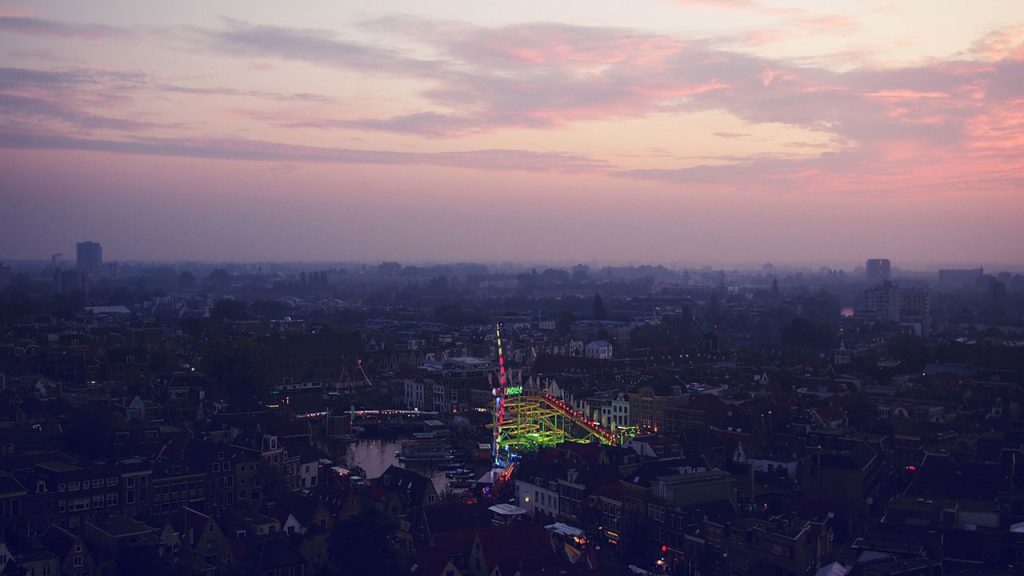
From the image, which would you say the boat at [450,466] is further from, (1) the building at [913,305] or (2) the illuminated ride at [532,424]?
(1) the building at [913,305]

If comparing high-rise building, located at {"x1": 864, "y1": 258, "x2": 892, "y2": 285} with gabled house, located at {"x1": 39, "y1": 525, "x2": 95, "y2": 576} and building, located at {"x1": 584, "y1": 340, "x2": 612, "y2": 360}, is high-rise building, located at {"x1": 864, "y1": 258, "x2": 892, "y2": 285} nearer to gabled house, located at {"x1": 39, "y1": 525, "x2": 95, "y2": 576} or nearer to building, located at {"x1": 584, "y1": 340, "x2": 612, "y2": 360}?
building, located at {"x1": 584, "y1": 340, "x2": 612, "y2": 360}

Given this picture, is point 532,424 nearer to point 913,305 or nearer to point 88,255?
point 913,305

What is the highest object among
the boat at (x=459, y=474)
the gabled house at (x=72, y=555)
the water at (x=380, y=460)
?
the gabled house at (x=72, y=555)

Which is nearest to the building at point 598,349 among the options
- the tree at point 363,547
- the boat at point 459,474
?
the boat at point 459,474

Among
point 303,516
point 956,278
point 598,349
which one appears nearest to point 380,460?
point 303,516

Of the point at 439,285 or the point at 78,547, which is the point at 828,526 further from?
the point at 439,285
